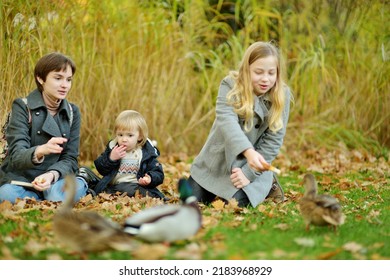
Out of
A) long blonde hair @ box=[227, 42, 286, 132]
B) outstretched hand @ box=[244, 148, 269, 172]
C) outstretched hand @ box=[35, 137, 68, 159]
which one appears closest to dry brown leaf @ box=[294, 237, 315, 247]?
outstretched hand @ box=[244, 148, 269, 172]

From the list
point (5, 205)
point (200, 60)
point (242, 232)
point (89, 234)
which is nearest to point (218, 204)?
point (242, 232)

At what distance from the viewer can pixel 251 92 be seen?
16.5 ft

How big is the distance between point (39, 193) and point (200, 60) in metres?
4.21

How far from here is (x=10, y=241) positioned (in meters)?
3.59

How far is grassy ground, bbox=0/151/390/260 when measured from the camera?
3354 millimetres

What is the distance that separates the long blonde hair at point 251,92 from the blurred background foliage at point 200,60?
203 cm

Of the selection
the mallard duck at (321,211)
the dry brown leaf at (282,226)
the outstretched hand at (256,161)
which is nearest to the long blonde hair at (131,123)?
the outstretched hand at (256,161)

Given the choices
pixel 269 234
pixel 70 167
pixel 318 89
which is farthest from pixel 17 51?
pixel 318 89

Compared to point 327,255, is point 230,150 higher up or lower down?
higher up

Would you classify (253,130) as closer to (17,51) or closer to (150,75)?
(17,51)

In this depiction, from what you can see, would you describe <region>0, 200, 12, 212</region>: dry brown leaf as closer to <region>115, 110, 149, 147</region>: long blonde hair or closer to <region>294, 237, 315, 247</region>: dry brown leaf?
<region>115, 110, 149, 147</region>: long blonde hair

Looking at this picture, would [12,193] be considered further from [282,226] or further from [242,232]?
[282,226]

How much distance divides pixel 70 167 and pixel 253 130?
144cm

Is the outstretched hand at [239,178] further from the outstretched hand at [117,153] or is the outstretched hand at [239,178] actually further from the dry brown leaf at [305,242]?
the dry brown leaf at [305,242]
